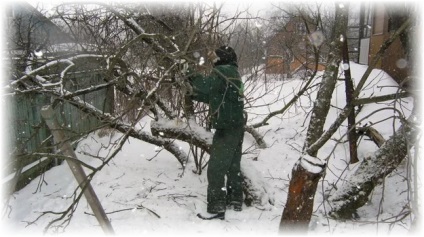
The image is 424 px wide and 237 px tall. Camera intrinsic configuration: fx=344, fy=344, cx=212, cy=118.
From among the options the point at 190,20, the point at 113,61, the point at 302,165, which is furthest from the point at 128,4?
the point at 302,165

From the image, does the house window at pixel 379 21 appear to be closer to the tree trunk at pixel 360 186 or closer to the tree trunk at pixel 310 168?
the tree trunk at pixel 360 186

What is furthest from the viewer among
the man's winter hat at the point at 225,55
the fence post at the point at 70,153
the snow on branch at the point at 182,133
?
the snow on branch at the point at 182,133

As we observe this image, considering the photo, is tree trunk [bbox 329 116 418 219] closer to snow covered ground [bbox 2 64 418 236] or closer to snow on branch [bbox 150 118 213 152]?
snow covered ground [bbox 2 64 418 236]

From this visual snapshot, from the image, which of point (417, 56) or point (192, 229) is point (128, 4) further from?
point (417, 56)

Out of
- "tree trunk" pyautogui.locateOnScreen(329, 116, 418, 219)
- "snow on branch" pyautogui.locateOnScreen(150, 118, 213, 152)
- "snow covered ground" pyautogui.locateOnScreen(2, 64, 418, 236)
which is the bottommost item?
"snow covered ground" pyautogui.locateOnScreen(2, 64, 418, 236)

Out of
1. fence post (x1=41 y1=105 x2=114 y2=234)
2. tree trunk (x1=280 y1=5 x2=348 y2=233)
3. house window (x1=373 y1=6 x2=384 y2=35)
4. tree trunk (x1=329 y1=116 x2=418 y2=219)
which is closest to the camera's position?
fence post (x1=41 y1=105 x2=114 y2=234)

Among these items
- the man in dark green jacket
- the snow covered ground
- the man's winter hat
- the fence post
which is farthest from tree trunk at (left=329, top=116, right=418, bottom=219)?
the fence post

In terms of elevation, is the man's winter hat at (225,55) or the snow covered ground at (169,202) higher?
the man's winter hat at (225,55)

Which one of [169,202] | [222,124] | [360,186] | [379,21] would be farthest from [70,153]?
[379,21]

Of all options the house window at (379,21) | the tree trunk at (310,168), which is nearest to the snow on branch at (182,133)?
the tree trunk at (310,168)

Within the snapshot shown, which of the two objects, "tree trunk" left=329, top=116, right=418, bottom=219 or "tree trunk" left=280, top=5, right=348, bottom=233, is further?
"tree trunk" left=329, top=116, right=418, bottom=219

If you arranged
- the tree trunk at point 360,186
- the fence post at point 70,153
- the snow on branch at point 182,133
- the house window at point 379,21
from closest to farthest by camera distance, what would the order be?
the fence post at point 70,153 < the tree trunk at point 360,186 < the snow on branch at point 182,133 < the house window at point 379,21

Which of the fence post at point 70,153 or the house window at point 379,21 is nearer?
the fence post at point 70,153

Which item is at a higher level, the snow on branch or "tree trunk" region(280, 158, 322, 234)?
the snow on branch
